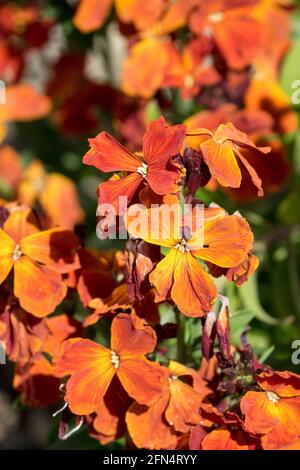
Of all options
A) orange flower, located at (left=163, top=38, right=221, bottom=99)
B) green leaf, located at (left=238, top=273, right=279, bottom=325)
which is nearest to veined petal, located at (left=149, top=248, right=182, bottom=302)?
green leaf, located at (left=238, top=273, right=279, bottom=325)

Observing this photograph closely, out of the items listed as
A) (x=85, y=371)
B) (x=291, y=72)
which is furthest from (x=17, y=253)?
(x=291, y=72)

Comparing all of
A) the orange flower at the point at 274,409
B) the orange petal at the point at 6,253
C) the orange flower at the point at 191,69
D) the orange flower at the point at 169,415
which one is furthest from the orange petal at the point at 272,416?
the orange flower at the point at 191,69

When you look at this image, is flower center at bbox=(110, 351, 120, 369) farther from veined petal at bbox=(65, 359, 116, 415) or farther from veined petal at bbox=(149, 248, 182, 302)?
veined petal at bbox=(149, 248, 182, 302)

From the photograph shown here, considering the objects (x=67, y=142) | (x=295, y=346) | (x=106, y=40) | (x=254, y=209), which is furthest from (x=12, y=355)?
(x=67, y=142)

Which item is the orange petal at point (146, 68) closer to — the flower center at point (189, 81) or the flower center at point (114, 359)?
the flower center at point (189, 81)
